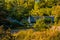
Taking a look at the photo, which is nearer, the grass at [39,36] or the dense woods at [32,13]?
the grass at [39,36]

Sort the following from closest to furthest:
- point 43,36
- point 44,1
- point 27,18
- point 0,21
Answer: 1. point 43,36
2. point 0,21
3. point 27,18
4. point 44,1

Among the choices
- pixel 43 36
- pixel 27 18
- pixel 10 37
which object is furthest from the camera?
pixel 27 18

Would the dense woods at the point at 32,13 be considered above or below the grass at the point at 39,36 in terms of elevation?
below

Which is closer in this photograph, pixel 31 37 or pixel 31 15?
pixel 31 37

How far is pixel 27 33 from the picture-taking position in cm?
769

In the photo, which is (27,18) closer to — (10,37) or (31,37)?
(31,37)

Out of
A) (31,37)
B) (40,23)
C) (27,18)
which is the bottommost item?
(27,18)

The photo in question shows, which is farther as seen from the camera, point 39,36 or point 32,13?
point 32,13

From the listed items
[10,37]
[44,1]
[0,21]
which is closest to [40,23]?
[0,21]

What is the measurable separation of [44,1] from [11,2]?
8.76 ft

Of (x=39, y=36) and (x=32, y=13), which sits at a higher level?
(x=39, y=36)

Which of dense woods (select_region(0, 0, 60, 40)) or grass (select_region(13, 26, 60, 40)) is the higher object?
grass (select_region(13, 26, 60, 40))

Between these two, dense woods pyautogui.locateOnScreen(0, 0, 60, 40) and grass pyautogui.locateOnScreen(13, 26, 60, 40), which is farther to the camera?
dense woods pyautogui.locateOnScreen(0, 0, 60, 40)

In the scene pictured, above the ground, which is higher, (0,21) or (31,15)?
(0,21)
